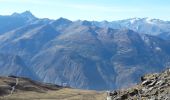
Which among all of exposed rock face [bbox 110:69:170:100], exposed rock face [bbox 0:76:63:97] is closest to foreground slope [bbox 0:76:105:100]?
exposed rock face [bbox 0:76:63:97]

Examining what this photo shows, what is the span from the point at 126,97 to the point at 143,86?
3.28m

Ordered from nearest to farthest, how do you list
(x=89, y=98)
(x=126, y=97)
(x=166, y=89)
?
1. (x=166, y=89)
2. (x=126, y=97)
3. (x=89, y=98)

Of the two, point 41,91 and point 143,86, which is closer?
point 143,86

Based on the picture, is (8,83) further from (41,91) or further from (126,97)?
(126,97)

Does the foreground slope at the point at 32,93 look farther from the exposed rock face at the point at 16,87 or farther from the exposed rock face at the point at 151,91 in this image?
the exposed rock face at the point at 151,91

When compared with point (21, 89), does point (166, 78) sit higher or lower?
higher

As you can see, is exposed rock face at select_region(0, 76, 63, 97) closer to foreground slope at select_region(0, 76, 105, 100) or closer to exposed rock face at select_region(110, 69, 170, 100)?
foreground slope at select_region(0, 76, 105, 100)

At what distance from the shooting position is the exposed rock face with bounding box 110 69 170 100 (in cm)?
4094

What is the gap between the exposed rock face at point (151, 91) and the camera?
4094cm

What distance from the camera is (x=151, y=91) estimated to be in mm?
43438

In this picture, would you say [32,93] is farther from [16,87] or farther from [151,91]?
[151,91]

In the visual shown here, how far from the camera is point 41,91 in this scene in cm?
17275

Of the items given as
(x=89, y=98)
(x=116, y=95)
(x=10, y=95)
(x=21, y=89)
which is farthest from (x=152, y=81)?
(x=21, y=89)

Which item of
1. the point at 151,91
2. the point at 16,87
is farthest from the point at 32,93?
the point at 151,91
